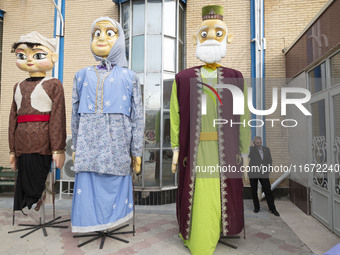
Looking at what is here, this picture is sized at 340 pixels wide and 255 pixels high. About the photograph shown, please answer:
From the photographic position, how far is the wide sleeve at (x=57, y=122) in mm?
3229

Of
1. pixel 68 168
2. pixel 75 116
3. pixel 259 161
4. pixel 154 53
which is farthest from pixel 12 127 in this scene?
pixel 259 161

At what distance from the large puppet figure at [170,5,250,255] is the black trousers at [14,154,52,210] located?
177 cm

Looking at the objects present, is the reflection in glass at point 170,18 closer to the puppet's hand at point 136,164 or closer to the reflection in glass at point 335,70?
the reflection in glass at point 335,70

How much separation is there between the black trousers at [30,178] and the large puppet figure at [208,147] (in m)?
1.77

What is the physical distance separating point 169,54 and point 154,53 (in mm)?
335

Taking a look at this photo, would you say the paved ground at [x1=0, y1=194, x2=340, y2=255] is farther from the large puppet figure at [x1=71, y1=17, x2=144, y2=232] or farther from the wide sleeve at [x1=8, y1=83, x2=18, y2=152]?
the wide sleeve at [x1=8, y1=83, x2=18, y2=152]

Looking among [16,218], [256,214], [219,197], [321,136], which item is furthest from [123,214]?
[321,136]

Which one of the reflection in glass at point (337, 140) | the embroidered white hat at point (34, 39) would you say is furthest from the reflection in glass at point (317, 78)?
the embroidered white hat at point (34, 39)

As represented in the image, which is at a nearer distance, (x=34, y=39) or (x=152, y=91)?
(x=34, y=39)

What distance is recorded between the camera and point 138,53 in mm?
5562

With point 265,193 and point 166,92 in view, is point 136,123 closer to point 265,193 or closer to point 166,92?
point 166,92

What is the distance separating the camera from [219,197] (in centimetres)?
283

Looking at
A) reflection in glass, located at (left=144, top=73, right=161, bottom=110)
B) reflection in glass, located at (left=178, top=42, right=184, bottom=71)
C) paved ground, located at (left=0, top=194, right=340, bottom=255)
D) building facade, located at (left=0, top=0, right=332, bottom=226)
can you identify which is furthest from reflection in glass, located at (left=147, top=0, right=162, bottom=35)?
paved ground, located at (left=0, top=194, right=340, bottom=255)

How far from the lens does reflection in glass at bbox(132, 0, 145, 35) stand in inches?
219
